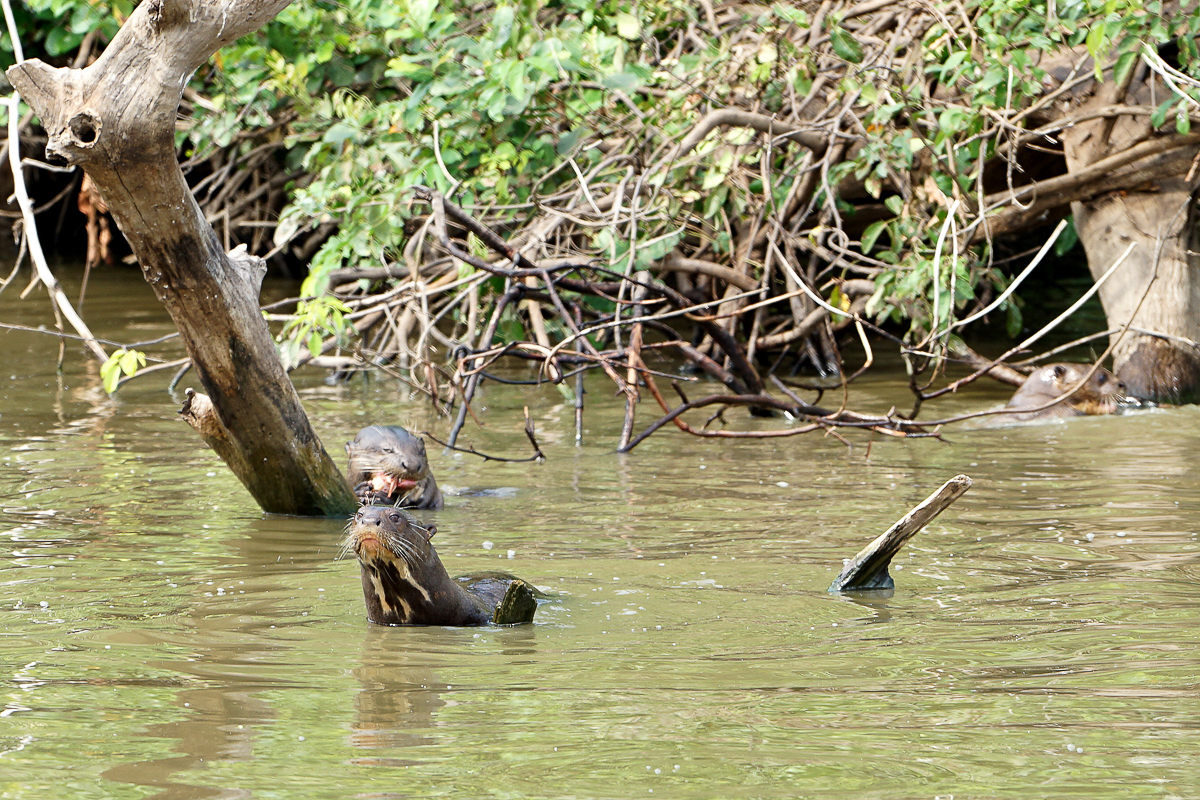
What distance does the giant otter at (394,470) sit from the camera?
5.67 metres

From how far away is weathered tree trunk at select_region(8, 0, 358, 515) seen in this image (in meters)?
4.03

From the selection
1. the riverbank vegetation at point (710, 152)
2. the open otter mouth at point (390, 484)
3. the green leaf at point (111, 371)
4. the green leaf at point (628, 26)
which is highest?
the green leaf at point (628, 26)

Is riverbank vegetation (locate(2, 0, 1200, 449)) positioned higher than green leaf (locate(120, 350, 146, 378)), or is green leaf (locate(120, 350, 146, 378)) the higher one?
riverbank vegetation (locate(2, 0, 1200, 449))

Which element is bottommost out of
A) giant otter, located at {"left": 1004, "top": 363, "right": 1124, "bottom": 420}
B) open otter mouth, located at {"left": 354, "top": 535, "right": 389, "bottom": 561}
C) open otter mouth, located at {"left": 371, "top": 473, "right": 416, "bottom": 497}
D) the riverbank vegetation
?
giant otter, located at {"left": 1004, "top": 363, "right": 1124, "bottom": 420}

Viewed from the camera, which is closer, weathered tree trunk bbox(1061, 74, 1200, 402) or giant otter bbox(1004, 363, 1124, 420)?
giant otter bbox(1004, 363, 1124, 420)

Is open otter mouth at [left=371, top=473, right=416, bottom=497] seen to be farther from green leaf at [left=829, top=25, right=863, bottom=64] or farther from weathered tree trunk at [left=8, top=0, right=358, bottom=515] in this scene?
green leaf at [left=829, top=25, right=863, bottom=64]

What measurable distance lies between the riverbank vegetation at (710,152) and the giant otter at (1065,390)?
0.31 m

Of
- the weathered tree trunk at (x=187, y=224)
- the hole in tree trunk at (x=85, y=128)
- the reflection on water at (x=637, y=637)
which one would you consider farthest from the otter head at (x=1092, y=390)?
the hole in tree trunk at (x=85, y=128)

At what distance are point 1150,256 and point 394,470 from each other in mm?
4767

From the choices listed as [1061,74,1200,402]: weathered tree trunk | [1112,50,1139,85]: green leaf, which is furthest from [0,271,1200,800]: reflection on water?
[1112,50,1139,85]: green leaf

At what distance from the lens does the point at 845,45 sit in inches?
290

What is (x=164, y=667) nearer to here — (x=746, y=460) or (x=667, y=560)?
(x=667, y=560)

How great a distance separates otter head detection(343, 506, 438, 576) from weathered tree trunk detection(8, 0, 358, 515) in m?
1.28

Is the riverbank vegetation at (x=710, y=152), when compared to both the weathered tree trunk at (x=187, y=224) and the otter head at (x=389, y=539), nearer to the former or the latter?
the weathered tree trunk at (x=187, y=224)
